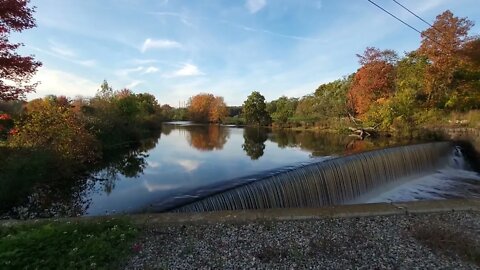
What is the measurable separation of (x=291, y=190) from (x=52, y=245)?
6.20 meters

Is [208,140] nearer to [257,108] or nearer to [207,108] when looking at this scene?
[257,108]

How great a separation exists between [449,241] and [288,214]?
2.11 m

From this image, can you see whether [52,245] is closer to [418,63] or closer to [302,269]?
[302,269]

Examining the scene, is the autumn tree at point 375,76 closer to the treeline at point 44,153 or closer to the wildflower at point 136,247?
the treeline at point 44,153

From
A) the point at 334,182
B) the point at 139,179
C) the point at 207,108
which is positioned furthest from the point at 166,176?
the point at 207,108

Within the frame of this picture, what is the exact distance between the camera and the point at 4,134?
13227mm

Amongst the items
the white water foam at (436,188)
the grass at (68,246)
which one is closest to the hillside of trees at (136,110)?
the grass at (68,246)

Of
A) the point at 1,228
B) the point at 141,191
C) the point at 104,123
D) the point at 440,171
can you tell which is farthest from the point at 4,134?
the point at 440,171

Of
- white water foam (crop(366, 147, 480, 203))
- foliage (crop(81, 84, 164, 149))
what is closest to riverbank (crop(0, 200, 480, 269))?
white water foam (crop(366, 147, 480, 203))

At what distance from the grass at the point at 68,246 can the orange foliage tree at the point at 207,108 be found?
63.3 m

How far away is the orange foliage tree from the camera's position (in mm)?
69188

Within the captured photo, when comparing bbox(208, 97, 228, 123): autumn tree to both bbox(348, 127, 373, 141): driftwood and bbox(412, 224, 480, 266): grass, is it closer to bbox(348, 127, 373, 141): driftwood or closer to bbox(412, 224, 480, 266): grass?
bbox(348, 127, 373, 141): driftwood

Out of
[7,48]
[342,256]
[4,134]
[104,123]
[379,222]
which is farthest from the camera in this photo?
[104,123]

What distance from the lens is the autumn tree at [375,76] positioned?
81.8 feet
